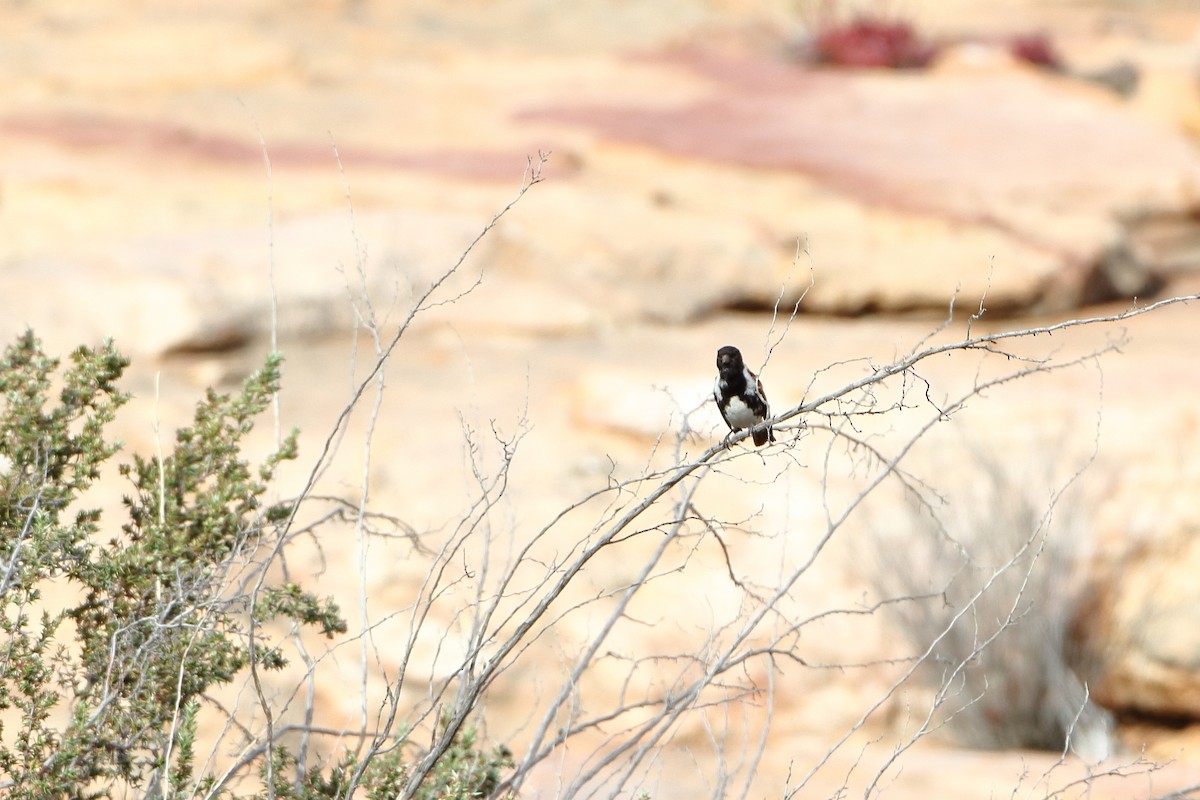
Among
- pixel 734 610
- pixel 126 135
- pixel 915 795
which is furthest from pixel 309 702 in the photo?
pixel 126 135

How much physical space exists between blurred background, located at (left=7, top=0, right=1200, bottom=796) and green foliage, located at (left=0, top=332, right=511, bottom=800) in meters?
1.34

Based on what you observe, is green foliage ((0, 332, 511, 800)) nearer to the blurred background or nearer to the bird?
the bird

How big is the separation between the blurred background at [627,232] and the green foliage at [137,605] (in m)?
1.34

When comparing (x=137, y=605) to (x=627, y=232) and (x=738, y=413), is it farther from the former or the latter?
(x=627, y=232)

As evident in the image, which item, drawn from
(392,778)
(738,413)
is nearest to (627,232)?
(738,413)

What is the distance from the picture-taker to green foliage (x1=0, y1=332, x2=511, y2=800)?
3141 millimetres

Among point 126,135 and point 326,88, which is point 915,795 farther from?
point 326,88

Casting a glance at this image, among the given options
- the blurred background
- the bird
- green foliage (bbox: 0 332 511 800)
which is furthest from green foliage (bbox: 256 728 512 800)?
the blurred background

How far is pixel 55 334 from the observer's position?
8320 mm

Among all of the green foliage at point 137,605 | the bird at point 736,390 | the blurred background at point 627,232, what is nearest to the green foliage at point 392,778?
the green foliage at point 137,605

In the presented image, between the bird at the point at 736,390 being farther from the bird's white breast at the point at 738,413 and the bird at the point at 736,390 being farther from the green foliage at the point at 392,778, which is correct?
the green foliage at the point at 392,778

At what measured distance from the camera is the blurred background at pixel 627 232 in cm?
709

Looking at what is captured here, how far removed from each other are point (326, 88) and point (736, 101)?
12.8 ft

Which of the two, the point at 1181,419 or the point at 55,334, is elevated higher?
the point at 55,334
